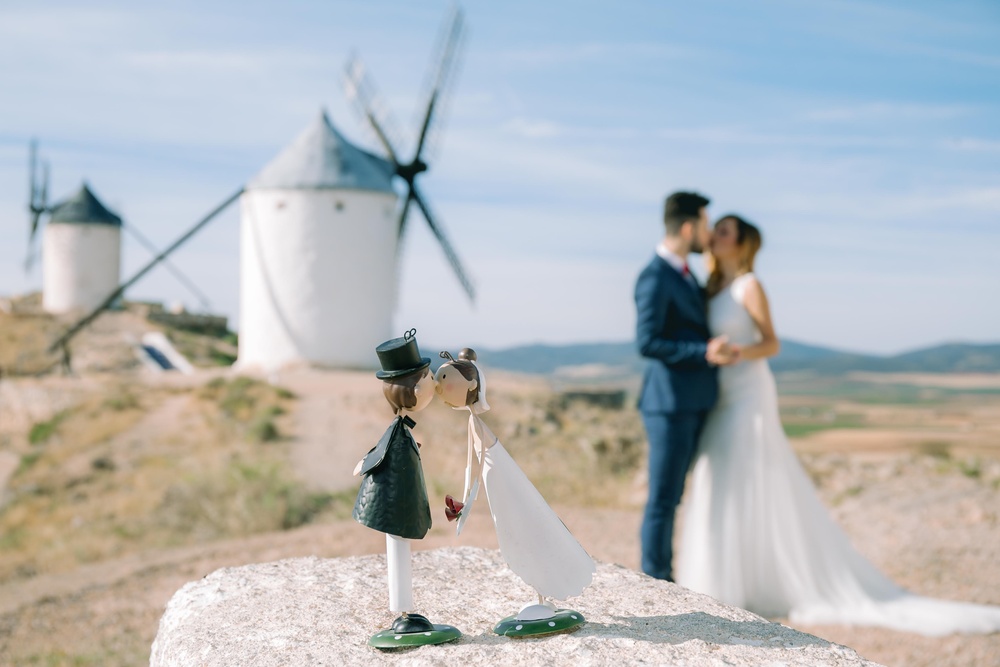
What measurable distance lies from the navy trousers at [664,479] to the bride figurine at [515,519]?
2152mm

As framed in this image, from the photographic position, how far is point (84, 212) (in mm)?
29422

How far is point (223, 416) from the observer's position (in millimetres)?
15078

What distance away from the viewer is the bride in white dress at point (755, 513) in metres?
5.21

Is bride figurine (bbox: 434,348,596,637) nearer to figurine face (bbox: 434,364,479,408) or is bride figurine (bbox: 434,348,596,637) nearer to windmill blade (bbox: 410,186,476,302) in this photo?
figurine face (bbox: 434,364,479,408)

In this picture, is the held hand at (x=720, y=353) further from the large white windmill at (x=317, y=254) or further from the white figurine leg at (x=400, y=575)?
the large white windmill at (x=317, y=254)

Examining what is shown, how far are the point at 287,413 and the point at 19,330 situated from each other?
16.9 metres

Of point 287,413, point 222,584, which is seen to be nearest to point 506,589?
point 222,584

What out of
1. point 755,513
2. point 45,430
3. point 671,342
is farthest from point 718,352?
point 45,430

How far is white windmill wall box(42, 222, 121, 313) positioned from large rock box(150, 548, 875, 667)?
28.4m

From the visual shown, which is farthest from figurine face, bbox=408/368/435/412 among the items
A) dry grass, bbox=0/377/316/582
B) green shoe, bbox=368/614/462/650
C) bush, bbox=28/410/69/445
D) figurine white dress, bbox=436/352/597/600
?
bush, bbox=28/410/69/445

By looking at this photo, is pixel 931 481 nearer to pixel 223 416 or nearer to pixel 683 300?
pixel 683 300

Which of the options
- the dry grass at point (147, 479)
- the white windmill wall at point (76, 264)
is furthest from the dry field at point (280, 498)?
the white windmill wall at point (76, 264)

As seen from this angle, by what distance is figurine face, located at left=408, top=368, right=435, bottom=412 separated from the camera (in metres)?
2.84

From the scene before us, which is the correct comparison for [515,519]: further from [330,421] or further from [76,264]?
[76,264]
